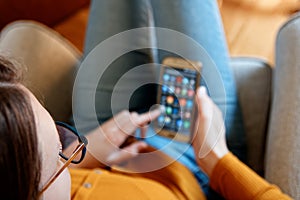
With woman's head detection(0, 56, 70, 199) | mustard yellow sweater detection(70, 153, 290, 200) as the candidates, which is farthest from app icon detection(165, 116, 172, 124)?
woman's head detection(0, 56, 70, 199)

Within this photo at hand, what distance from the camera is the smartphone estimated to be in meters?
0.80

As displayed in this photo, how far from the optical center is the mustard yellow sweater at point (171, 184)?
0.61m

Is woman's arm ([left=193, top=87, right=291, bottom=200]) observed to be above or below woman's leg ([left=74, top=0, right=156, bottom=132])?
below

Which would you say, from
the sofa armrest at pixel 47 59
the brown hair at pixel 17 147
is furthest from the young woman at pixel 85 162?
the sofa armrest at pixel 47 59

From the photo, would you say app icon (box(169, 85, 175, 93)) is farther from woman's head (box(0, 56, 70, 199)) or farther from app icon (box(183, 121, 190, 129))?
woman's head (box(0, 56, 70, 199))

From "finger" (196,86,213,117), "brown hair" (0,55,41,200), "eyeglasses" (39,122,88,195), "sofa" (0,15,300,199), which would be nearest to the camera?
"brown hair" (0,55,41,200)

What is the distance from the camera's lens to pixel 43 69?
0.84 meters

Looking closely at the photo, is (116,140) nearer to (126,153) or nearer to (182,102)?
(126,153)

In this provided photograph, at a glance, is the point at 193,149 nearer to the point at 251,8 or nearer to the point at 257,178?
the point at 257,178

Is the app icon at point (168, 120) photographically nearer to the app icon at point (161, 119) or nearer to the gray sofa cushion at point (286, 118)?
the app icon at point (161, 119)

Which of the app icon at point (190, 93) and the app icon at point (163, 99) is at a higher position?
the app icon at point (190, 93)

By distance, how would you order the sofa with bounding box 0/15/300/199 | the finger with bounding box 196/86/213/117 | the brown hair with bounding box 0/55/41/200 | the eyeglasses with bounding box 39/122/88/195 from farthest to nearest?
the finger with bounding box 196/86/213/117, the sofa with bounding box 0/15/300/199, the eyeglasses with bounding box 39/122/88/195, the brown hair with bounding box 0/55/41/200

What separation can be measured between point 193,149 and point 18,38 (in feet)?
1.47

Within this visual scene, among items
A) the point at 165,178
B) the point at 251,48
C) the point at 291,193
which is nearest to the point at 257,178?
the point at 291,193
